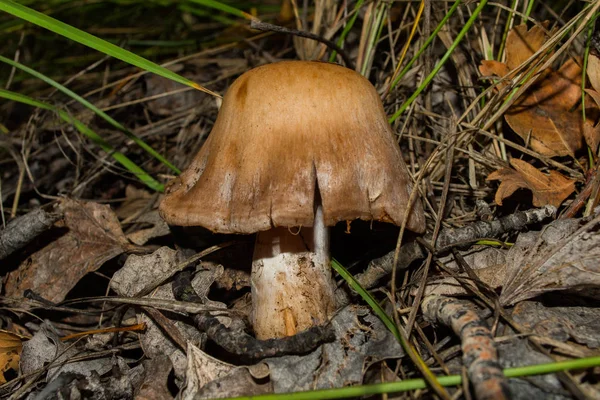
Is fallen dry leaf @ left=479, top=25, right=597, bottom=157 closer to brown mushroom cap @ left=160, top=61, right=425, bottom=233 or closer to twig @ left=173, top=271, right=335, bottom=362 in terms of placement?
brown mushroom cap @ left=160, top=61, right=425, bottom=233

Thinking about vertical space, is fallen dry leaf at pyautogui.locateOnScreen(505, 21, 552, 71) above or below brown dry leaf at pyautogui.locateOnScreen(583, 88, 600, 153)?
above

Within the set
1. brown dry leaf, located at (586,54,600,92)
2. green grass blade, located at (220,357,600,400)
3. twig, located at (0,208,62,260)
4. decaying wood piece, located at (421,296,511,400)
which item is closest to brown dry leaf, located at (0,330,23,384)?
twig, located at (0,208,62,260)

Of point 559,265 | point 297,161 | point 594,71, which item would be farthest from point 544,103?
point 297,161

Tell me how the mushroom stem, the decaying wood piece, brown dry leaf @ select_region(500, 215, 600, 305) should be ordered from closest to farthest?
the decaying wood piece → brown dry leaf @ select_region(500, 215, 600, 305) → the mushroom stem

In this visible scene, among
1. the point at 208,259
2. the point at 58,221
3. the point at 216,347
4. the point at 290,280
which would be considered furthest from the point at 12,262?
the point at 290,280

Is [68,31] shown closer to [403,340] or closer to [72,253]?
[72,253]

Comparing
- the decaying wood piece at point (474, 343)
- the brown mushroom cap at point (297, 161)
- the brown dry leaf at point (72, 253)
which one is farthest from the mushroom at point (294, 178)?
the brown dry leaf at point (72, 253)
